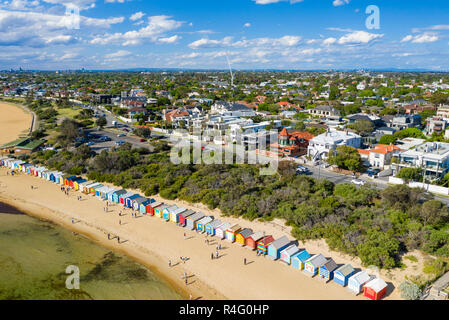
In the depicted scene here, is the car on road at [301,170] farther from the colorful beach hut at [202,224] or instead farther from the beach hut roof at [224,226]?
the colorful beach hut at [202,224]

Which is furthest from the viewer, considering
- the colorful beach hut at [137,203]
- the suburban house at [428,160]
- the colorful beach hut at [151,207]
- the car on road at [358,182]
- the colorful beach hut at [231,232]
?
the car on road at [358,182]

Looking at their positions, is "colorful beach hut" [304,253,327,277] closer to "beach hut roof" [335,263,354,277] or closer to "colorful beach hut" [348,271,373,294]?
"beach hut roof" [335,263,354,277]

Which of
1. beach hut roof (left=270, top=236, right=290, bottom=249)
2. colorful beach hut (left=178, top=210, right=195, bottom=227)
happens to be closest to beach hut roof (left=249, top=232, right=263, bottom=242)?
beach hut roof (left=270, top=236, right=290, bottom=249)

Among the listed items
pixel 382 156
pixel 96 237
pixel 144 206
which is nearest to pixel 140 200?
pixel 144 206

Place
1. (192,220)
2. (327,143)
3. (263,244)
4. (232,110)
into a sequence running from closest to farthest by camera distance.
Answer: (263,244) → (192,220) → (327,143) → (232,110)

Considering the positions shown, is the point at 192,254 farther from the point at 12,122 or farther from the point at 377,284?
the point at 12,122

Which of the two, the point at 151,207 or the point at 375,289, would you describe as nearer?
the point at 375,289

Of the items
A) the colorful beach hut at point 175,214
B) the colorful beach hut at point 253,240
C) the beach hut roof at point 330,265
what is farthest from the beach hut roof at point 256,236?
the colorful beach hut at point 175,214

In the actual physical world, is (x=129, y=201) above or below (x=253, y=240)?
above
